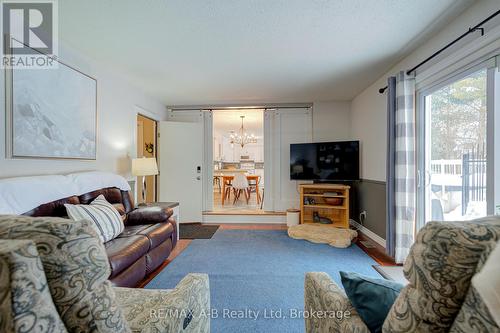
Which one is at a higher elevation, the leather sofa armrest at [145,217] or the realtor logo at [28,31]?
the realtor logo at [28,31]

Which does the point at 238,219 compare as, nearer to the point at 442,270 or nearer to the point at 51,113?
the point at 51,113

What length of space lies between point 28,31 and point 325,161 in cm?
400

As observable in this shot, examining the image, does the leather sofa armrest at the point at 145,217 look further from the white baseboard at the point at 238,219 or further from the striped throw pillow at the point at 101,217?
the white baseboard at the point at 238,219

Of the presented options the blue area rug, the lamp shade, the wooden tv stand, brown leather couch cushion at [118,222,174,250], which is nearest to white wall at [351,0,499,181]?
the wooden tv stand

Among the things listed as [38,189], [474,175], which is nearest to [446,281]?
[474,175]

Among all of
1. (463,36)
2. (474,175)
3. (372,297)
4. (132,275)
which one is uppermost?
(463,36)

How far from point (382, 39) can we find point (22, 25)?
3225 mm

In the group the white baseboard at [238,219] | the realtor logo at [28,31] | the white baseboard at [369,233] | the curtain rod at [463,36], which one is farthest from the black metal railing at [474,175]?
the realtor logo at [28,31]

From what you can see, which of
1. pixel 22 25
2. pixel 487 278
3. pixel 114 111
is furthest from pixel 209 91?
pixel 487 278

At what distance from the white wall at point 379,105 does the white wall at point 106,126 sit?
3649mm

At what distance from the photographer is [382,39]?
2.09 meters

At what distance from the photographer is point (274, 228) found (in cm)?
381

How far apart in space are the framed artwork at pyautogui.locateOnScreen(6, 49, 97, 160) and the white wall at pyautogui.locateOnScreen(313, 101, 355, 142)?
365 cm

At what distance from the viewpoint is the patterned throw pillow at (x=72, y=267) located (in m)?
0.49
